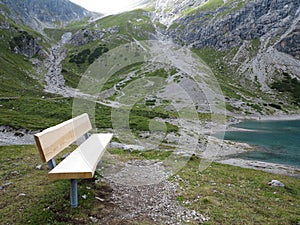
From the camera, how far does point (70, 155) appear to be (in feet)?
28.5

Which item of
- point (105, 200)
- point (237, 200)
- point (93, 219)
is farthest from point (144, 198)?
point (237, 200)

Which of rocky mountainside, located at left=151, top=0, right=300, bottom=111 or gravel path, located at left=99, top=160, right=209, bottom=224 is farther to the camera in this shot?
rocky mountainside, located at left=151, top=0, right=300, bottom=111

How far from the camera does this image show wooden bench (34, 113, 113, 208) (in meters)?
7.15

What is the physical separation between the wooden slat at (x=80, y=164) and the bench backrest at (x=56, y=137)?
0.57 meters

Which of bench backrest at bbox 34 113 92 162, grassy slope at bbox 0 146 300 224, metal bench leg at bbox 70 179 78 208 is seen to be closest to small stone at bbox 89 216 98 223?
grassy slope at bbox 0 146 300 224

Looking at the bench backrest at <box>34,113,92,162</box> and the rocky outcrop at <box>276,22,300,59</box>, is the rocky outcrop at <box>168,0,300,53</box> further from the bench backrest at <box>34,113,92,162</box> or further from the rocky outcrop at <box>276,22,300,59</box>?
the bench backrest at <box>34,113,92,162</box>

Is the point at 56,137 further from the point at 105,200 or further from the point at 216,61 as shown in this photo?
the point at 216,61

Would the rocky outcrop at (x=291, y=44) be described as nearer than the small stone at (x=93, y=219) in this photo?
No

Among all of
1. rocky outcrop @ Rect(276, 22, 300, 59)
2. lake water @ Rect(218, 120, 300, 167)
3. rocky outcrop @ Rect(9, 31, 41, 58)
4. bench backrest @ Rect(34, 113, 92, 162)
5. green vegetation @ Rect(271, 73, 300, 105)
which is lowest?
lake water @ Rect(218, 120, 300, 167)

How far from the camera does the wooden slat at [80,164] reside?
7102 millimetres

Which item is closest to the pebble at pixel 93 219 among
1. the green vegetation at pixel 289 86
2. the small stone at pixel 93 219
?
the small stone at pixel 93 219

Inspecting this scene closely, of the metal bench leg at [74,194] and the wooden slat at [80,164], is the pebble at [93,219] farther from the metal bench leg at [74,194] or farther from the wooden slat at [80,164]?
the wooden slat at [80,164]

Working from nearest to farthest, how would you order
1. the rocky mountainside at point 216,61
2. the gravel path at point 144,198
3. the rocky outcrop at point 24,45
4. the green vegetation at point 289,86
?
the gravel path at point 144,198
the rocky mountainside at point 216,61
the rocky outcrop at point 24,45
the green vegetation at point 289,86

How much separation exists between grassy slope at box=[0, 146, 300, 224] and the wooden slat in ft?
4.44
